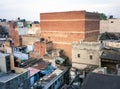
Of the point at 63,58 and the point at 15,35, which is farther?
the point at 15,35

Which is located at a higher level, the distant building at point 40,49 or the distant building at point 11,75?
the distant building at point 40,49

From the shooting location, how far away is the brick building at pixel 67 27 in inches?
1212

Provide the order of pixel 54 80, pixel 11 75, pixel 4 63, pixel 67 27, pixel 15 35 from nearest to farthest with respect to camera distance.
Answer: pixel 11 75, pixel 4 63, pixel 54 80, pixel 67 27, pixel 15 35

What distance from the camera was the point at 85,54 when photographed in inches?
938

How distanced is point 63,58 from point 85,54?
267 inches

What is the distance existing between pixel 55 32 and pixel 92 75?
22.0m

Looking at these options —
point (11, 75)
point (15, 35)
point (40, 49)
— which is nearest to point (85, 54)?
point (40, 49)

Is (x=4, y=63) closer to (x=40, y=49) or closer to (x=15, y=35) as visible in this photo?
(x=40, y=49)

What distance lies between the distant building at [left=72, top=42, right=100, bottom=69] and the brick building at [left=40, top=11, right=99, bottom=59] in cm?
698

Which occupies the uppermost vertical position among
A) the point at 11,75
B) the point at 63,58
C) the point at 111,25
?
the point at 111,25

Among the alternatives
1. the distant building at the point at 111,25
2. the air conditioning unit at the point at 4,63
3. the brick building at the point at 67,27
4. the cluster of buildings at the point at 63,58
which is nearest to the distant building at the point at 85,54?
the cluster of buildings at the point at 63,58

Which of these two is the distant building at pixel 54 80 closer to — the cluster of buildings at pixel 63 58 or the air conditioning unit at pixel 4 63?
the cluster of buildings at pixel 63 58

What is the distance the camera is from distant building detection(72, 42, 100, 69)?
2308 cm

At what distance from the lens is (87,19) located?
1238 inches
